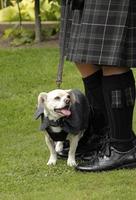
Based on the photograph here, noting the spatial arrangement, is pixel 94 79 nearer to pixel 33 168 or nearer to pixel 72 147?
pixel 72 147

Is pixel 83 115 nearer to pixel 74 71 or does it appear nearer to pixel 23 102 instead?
pixel 23 102

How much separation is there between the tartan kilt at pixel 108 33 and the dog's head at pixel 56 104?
35cm

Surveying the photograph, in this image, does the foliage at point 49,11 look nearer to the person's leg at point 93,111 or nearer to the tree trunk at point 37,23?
the tree trunk at point 37,23

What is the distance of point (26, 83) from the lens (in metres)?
7.27

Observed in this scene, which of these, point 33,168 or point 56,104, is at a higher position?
point 56,104

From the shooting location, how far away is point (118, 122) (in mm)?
3992

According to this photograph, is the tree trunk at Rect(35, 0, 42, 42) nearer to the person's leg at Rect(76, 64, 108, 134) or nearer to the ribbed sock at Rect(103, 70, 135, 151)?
the person's leg at Rect(76, 64, 108, 134)

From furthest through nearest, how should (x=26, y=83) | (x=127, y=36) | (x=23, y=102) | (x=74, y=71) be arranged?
(x=74, y=71), (x=26, y=83), (x=23, y=102), (x=127, y=36)

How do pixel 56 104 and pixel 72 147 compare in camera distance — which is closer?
pixel 56 104

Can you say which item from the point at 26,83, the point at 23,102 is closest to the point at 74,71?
the point at 26,83

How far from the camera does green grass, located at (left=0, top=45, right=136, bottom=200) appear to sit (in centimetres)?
374

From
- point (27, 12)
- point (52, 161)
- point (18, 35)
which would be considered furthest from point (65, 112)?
point (27, 12)

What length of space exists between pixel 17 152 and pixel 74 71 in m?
3.25

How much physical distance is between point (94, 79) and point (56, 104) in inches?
11.9
